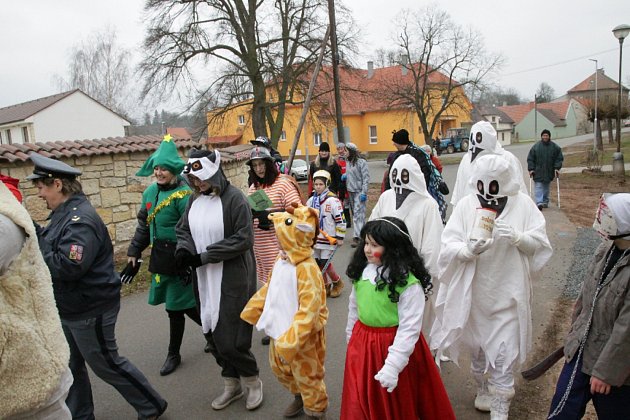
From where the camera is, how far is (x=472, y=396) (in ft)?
12.7

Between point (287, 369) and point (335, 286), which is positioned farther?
point (335, 286)

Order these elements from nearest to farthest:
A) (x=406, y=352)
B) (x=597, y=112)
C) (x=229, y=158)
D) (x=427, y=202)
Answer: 1. (x=406, y=352)
2. (x=427, y=202)
3. (x=229, y=158)
4. (x=597, y=112)

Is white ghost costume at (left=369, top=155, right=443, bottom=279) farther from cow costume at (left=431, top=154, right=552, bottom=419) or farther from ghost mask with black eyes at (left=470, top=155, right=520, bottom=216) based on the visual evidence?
ghost mask with black eyes at (left=470, top=155, right=520, bottom=216)

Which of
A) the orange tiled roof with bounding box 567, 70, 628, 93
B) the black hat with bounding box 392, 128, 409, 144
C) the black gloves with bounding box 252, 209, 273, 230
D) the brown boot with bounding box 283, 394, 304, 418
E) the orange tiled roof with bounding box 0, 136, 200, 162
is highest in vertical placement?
the orange tiled roof with bounding box 567, 70, 628, 93

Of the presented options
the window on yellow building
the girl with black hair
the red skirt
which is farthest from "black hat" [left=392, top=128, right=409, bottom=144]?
the window on yellow building

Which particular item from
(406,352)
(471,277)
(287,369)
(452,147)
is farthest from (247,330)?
(452,147)

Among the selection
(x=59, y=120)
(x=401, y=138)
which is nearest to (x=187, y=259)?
(x=401, y=138)

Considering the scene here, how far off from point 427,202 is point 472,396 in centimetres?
158

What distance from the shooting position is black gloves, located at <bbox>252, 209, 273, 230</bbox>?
4754 millimetres

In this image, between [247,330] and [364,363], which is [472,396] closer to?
[364,363]

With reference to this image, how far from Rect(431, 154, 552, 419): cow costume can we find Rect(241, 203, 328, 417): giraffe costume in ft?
3.01

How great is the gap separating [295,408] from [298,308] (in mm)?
913

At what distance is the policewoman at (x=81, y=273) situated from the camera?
3.23 m

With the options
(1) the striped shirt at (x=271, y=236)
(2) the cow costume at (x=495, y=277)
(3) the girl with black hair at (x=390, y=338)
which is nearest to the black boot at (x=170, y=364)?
(1) the striped shirt at (x=271, y=236)
